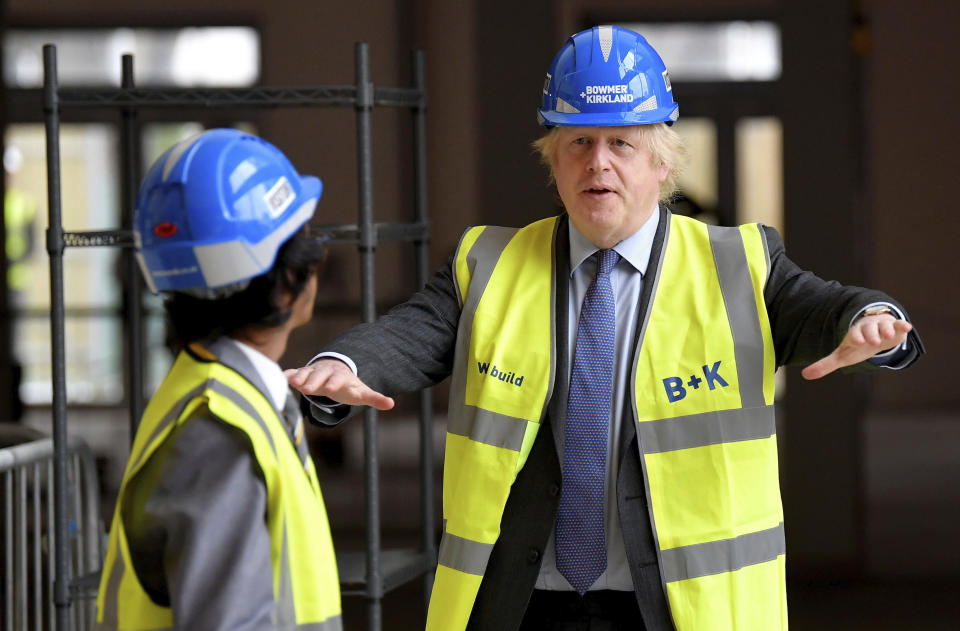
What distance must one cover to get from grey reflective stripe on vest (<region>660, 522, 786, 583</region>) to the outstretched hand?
11.3 inches

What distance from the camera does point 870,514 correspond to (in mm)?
7312

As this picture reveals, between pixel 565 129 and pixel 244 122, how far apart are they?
8010 millimetres

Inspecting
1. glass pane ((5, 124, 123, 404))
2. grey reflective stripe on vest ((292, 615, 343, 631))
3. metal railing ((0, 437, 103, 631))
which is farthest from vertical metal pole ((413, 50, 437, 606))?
glass pane ((5, 124, 123, 404))

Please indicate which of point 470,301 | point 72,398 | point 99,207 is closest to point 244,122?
point 99,207

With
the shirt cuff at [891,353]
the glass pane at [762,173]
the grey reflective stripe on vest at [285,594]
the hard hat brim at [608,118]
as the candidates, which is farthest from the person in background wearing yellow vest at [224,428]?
the glass pane at [762,173]

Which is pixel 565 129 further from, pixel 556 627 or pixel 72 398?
pixel 72 398

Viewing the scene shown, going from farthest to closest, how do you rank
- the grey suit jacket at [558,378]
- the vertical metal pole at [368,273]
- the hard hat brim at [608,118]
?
the vertical metal pole at [368,273]
the hard hat brim at [608,118]
the grey suit jacket at [558,378]

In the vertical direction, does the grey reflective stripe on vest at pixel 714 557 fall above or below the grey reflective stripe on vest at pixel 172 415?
below

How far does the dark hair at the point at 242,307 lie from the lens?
1.53m

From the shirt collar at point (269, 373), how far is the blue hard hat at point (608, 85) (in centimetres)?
65

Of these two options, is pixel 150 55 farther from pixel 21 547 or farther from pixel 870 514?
pixel 21 547

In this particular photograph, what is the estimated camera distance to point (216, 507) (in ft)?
4.47

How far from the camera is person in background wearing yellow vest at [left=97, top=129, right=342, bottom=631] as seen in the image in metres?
1.37

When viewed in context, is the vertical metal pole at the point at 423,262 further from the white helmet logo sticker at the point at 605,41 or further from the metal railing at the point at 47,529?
the white helmet logo sticker at the point at 605,41
